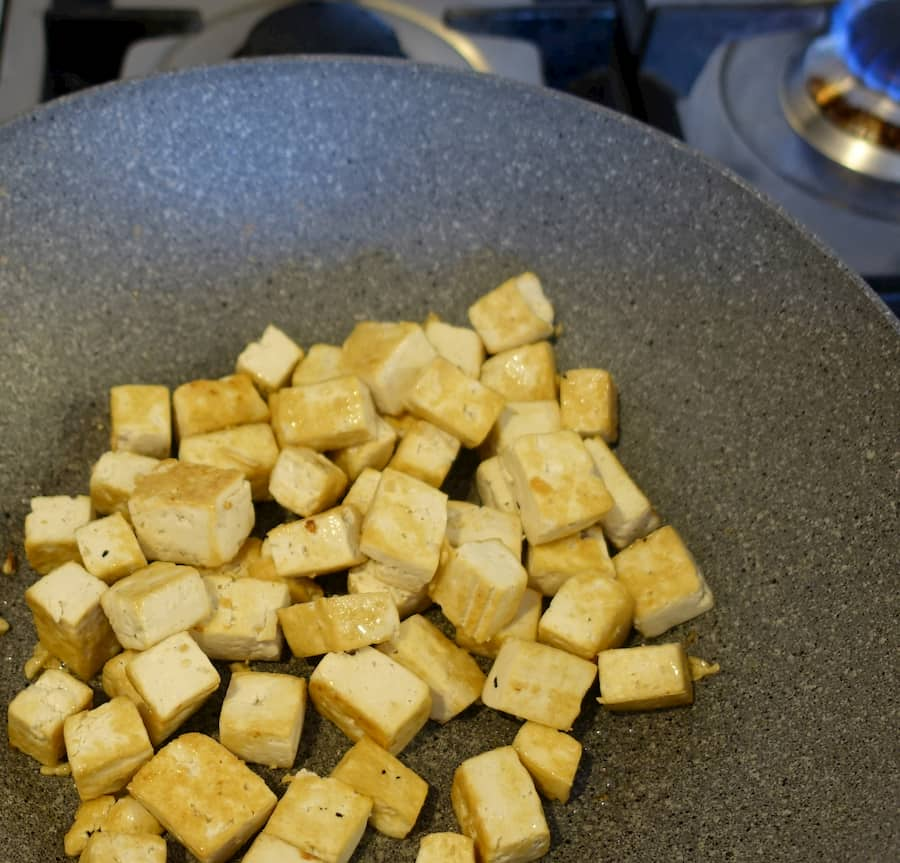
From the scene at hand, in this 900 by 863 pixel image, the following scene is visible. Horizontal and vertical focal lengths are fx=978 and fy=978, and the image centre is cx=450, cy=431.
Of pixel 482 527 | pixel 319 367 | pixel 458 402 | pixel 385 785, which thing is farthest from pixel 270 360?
pixel 385 785

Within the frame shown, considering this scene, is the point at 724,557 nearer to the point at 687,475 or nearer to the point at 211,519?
the point at 687,475

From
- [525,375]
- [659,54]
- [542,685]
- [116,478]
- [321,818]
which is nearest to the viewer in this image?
[321,818]

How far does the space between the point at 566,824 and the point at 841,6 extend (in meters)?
1.54

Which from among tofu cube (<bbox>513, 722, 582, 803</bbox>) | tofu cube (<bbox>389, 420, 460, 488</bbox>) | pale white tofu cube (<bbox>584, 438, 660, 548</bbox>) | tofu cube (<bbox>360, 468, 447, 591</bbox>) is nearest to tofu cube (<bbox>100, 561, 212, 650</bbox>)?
tofu cube (<bbox>360, 468, 447, 591</bbox>)

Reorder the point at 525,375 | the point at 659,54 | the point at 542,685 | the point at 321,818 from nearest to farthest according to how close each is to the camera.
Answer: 1. the point at 321,818
2. the point at 542,685
3. the point at 525,375
4. the point at 659,54

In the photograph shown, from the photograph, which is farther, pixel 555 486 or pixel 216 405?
pixel 216 405

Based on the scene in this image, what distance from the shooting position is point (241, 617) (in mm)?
1209

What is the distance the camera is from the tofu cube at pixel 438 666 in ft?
4.01

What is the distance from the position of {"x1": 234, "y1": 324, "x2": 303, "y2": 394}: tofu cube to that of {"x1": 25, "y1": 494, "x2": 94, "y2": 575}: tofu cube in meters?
0.29

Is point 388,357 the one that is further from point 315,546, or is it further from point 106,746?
point 106,746

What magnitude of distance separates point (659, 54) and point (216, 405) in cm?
104

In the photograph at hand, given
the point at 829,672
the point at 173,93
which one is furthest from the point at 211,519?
the point at 829,672

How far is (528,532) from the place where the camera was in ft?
4.24

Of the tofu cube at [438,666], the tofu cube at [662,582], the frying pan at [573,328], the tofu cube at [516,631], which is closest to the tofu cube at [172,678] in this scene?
the frying pan at [573,328]
